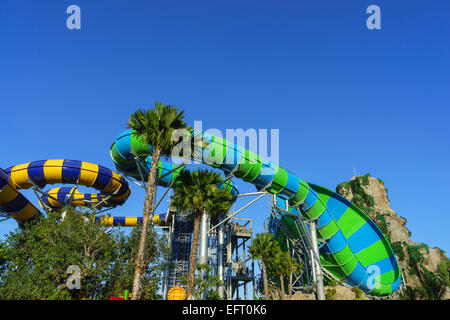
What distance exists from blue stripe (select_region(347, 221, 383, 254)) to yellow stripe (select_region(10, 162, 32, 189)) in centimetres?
3229

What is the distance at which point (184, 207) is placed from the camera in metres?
19.9

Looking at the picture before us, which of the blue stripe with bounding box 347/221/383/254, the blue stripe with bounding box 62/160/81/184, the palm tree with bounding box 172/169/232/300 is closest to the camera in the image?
the palm tree with bounding box 172/169/232/300

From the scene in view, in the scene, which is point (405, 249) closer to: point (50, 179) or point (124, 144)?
point (124, 144)

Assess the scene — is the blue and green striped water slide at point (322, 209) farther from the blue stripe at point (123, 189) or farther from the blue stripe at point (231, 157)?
the blue stripe at point (123, 189)

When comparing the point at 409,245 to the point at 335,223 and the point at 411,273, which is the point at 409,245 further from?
the point at 335,223

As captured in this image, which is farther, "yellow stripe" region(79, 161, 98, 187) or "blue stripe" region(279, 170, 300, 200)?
"yellow stripe" region(79, 161, 98, 187)

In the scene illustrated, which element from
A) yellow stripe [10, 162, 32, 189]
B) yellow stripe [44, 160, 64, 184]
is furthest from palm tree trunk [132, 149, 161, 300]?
yellow stripe [10, 162, 32, 189]

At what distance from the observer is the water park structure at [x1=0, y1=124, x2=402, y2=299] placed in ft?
83.8

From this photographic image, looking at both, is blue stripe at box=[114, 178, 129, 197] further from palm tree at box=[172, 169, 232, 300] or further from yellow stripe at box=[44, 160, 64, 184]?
palm tree at box=[172, 169, 232, 300]

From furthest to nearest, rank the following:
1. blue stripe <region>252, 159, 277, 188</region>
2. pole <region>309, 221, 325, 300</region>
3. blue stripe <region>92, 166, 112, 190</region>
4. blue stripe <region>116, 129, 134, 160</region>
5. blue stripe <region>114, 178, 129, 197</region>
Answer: blue stripe <region>114, 178, 129, 197</region>
blue stripe <region>92, 166, 112, 190</region>
blue stripe <region>252, 159, 277, 188</region>
blue stripe <region>116, 129, 134, 160</region>
pole <region>309, 221, 325, 300</region>

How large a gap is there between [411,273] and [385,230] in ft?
21.6

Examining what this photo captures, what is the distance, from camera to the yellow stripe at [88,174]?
2862cm
